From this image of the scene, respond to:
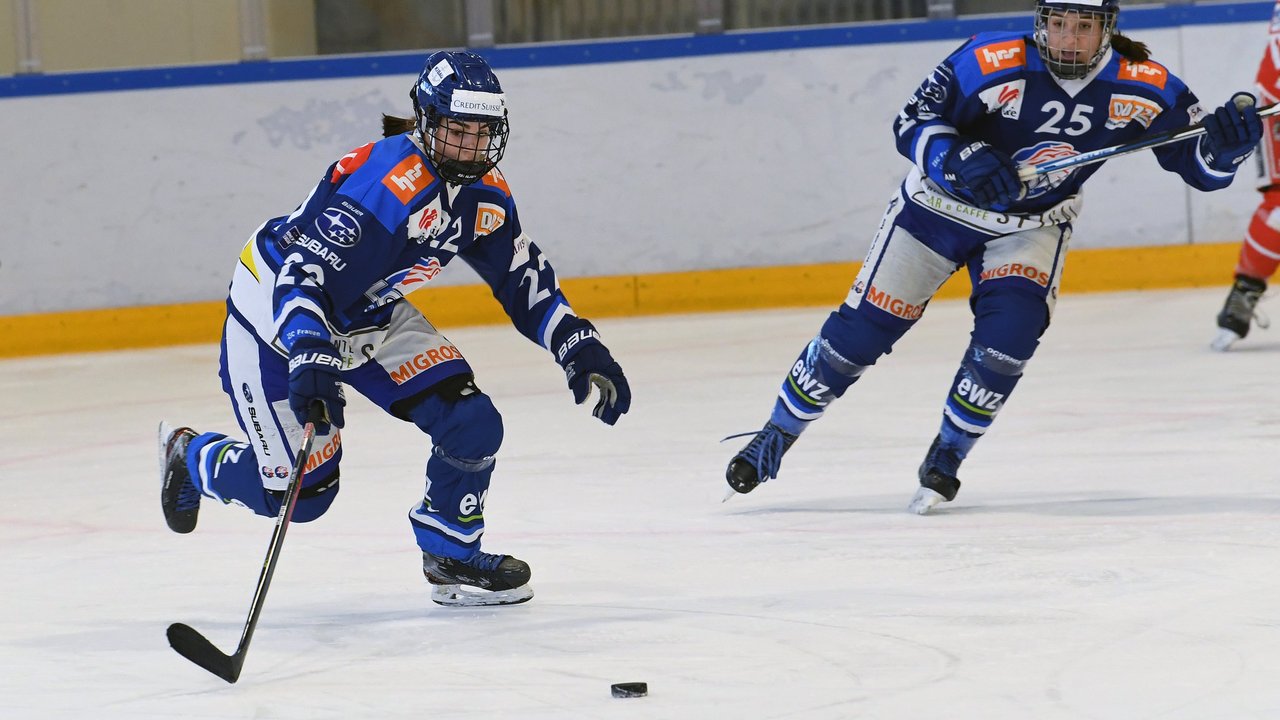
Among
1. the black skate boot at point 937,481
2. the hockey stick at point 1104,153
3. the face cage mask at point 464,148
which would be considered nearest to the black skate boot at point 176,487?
the face cage mask at point 464,148

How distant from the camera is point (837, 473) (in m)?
4.52

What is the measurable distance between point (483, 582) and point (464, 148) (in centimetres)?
81

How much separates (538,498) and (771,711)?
1915mm

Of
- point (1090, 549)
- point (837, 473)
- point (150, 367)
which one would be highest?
point (1090, 549)

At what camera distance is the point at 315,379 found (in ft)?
9.62

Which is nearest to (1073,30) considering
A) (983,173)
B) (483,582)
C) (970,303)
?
(983,173)

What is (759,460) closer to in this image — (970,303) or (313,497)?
(970,303)

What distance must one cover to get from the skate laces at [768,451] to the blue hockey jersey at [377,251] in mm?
950

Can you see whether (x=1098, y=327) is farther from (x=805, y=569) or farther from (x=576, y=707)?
(x=576, y=707)

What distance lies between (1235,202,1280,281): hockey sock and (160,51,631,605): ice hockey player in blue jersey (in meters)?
3.83

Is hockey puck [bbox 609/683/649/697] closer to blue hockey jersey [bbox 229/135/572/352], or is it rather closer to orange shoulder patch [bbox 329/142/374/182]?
blue hockey jersey [bbox 229/135/572/352]

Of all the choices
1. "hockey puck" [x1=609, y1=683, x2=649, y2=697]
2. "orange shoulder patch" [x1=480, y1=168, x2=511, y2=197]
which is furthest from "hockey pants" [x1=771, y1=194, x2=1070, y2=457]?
"hockey puck" [x1=609, y1=683, x2=649, y2=697]

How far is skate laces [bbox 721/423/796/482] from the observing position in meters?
4.16

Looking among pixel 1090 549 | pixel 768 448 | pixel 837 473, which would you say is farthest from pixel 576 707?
pixel 837 473
